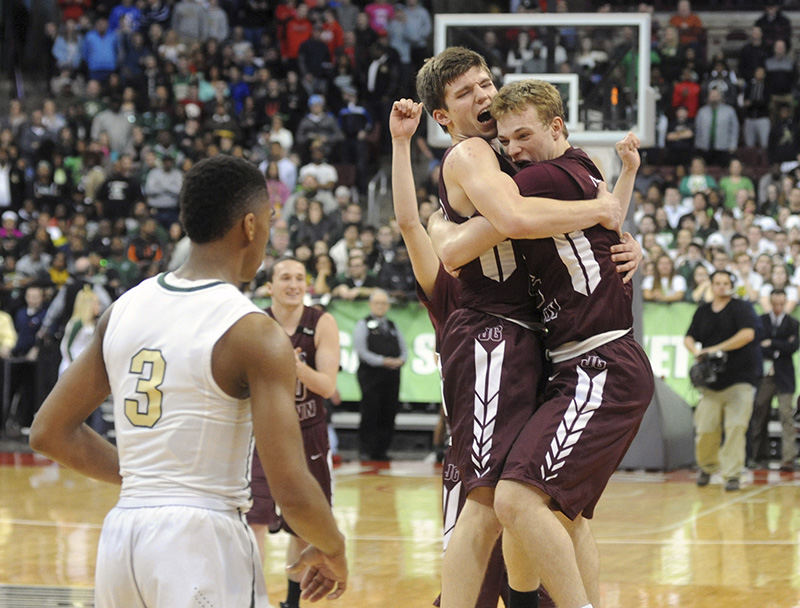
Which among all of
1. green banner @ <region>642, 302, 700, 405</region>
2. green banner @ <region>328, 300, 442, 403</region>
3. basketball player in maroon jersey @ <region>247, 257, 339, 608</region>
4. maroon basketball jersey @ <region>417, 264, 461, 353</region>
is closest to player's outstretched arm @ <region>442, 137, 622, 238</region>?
maroon basketball jersey @ <region>417, 264, 461, 353</region>

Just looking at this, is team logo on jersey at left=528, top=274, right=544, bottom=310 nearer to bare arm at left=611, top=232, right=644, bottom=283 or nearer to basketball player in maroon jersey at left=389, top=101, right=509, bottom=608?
bare arm at left=611, top=232, right=644, bottom=283

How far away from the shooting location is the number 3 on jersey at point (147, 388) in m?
3.22

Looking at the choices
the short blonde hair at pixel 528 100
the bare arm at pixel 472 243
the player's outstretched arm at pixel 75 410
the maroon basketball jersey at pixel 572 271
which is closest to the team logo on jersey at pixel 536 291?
the maroon basketball jersey at pixel 572 271

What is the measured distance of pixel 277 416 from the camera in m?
3.10

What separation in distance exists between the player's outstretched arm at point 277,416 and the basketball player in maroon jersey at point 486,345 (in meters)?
1.52

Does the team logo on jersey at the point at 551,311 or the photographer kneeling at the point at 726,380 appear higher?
the team logo on jersey at the point at 551,311

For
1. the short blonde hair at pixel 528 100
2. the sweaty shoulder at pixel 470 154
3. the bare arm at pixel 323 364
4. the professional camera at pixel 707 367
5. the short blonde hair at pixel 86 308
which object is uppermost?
the short blonde hair at pixel 528 100

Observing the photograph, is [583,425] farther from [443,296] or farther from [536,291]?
[443,296]

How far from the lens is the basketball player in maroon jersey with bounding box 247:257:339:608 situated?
693 centimetres

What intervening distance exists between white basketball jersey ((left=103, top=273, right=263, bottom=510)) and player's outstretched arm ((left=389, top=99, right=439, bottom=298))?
191cm

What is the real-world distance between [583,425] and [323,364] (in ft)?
9.81

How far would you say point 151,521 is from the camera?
10.4 ft

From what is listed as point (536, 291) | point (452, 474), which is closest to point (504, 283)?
point (536, 291)

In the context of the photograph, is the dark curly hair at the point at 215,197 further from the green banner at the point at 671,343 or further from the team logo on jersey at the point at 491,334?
the green banner at the point at 671,343
